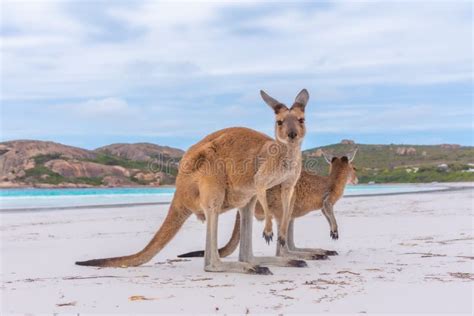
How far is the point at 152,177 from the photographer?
44.0 m

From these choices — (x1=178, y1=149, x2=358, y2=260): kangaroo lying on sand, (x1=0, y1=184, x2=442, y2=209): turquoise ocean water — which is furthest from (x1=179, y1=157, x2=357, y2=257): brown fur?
(x1=0, y1=184, x2=442, y2=209): turquoise ocean water

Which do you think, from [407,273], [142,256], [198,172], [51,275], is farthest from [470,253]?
[51,275]

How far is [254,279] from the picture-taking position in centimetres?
462

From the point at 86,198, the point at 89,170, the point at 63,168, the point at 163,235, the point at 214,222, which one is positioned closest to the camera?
the point at 214,222

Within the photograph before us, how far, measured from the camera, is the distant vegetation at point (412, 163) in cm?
4259

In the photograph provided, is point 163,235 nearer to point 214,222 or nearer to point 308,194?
point 214,222

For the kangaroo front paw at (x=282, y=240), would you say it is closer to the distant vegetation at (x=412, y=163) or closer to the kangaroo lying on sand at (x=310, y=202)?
the kangaroo lying on sand at (x=310, y=202)

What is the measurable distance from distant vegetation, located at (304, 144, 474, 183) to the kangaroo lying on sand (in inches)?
968

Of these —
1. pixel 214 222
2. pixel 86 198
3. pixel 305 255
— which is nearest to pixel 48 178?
pixel 86 198

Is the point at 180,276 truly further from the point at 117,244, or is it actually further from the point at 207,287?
the point at 117,244

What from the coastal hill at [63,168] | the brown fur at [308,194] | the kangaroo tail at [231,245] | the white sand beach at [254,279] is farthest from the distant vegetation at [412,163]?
the kangaroo tail at [231,245]

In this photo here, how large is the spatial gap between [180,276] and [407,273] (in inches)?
69.6

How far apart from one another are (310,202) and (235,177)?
1306 mm

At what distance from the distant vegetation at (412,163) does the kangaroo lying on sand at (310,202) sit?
24589mm
